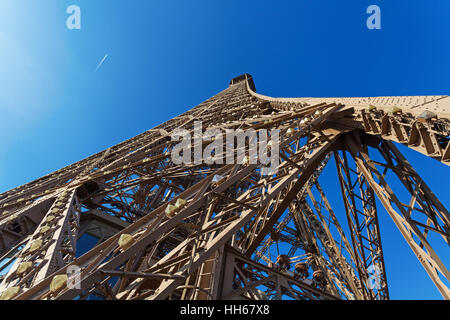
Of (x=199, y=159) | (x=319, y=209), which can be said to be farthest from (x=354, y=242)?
(x=199, y=159)

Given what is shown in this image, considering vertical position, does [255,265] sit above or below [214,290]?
above

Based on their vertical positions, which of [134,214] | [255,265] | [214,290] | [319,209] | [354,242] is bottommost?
[214,290]

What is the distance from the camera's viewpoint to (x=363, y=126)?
22.1 feet

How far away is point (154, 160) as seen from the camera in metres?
10.5

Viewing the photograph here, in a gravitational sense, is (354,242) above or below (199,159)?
below

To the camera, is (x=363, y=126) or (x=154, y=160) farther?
(x=154, y=160)

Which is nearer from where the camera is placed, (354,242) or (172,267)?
(172,267)

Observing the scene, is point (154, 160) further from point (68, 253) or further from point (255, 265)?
point (255, 265)
